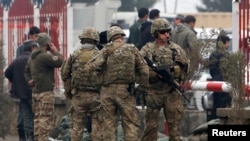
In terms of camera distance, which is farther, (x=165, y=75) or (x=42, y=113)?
(x=42, y=113)

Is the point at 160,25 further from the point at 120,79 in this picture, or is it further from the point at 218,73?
the point at 218,73

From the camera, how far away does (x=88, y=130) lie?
18.9 m

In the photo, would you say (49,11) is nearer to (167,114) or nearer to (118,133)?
(118,133)

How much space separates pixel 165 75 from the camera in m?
16.8

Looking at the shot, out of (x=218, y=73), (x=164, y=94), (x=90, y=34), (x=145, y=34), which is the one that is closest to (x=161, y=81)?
(x=164, y=94)

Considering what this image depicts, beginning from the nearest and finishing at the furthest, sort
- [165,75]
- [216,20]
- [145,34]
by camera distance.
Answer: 1. [165,75]
2. [145,34]
3. [216,20]

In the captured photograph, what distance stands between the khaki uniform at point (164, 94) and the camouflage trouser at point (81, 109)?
0.87 m

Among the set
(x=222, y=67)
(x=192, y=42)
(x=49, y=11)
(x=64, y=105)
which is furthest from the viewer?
(x=49, y=11)

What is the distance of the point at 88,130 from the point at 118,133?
45 cm

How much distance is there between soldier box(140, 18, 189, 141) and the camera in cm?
1695

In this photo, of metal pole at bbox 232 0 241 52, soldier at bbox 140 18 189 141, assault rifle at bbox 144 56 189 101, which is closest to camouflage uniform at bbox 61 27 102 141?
soldier at bbox 140 18 189 141

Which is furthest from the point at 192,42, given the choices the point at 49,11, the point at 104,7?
the point at 104,7

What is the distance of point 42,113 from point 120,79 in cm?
338

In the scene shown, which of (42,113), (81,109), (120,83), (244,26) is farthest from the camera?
(42,113)
